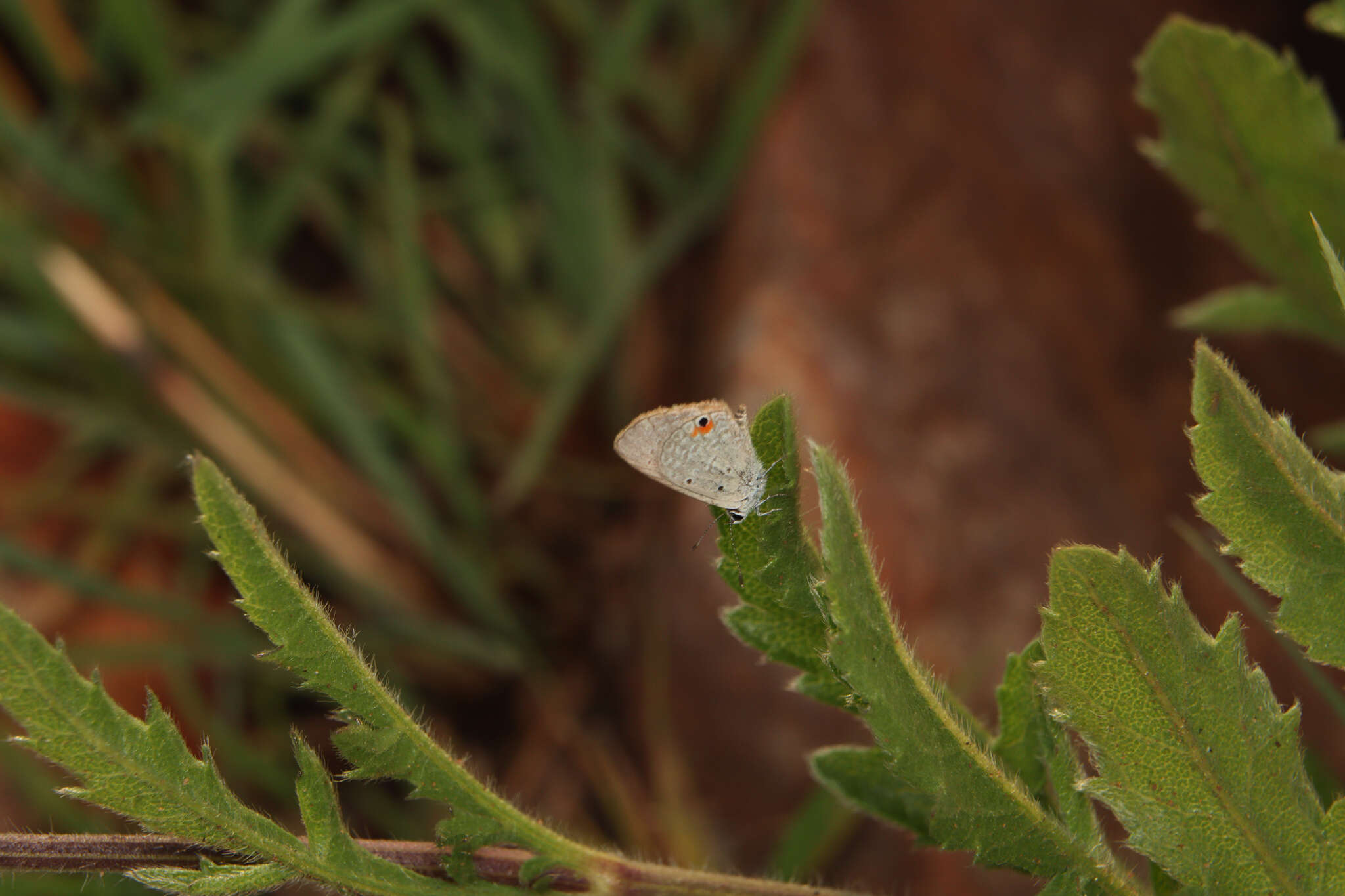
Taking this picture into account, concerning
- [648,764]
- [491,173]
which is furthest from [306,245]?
[648,764]

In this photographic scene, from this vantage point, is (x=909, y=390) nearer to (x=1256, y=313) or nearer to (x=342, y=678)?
(x=1256, y=313)

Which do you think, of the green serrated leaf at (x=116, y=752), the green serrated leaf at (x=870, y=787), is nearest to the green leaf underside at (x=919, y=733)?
the green serrated leaf at (x=870, y=787)

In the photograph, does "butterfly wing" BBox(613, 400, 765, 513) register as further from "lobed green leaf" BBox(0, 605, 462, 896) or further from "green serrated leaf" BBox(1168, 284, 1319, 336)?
"green serrated leaf" BBox(1168, 284, 1319, 336)

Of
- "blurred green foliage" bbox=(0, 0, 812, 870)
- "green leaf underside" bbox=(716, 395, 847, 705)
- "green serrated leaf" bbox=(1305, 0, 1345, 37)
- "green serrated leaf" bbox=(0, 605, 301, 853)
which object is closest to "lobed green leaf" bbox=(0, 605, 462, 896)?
"green serrated leaf" bbox=(0, 605, 301, 853)

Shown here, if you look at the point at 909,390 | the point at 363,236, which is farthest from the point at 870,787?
the point at 363,236

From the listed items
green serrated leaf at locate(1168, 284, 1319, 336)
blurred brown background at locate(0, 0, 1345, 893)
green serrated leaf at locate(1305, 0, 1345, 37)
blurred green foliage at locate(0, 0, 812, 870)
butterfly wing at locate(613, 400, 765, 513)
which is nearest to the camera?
green serrated leaf at locate(1305, 0, 1345, 37)
